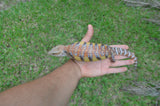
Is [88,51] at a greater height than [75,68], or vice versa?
[88,51]

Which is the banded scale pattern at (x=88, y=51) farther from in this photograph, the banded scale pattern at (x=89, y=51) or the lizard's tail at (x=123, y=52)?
the lizard's tail at (x=123, y=52)

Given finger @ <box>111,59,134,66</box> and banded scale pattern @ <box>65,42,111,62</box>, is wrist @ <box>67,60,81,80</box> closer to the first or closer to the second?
banded scale pattern @ <box>65,42,111,62</box>

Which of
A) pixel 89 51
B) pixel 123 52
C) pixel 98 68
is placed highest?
pixel 89 51

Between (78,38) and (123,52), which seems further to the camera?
(78,38)

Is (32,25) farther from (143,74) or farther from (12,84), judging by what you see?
(143,74)

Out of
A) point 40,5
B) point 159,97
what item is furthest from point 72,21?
point 159,97

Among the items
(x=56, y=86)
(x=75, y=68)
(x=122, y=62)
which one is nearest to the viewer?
(x=56, y=86)

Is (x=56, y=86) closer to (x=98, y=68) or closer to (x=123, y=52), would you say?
(x=98, y=68)

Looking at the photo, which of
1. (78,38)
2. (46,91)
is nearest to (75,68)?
(46,91)
